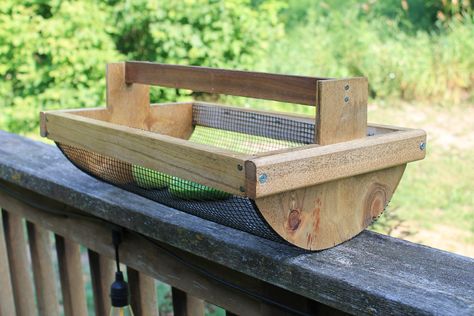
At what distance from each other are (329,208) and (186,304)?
0.45 m

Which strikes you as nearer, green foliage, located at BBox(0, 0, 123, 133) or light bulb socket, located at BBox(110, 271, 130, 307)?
light bulb socket, located at BBox(110, 271, 130, 307)

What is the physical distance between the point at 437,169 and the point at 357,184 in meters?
4.15

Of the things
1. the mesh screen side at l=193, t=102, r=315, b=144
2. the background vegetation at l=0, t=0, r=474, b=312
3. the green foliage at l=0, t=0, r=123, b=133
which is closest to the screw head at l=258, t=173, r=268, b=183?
the mesh screen side at l=193, t=102, r=315, b=144

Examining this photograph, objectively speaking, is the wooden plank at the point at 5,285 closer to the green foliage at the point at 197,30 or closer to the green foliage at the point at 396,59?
the green foliage at the point at 197,30

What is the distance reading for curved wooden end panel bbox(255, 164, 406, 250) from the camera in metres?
0.91

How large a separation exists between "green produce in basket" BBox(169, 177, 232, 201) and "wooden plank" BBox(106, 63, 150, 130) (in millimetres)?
353

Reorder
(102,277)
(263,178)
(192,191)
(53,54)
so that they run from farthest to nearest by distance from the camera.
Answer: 1. (53,54)
2. (102,277)
3. (192,191)
4. (263,178)

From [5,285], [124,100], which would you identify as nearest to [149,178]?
[124,100]

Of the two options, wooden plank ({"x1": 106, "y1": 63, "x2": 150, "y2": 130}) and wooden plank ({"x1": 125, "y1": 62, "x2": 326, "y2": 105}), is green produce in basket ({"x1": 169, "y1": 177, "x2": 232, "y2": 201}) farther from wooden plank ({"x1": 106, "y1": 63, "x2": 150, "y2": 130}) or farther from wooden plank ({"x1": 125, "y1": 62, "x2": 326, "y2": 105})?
wooden plank ({"x1": 106, "y1": 63, "x2": 150, "y2": 130})

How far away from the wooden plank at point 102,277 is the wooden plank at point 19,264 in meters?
0.36

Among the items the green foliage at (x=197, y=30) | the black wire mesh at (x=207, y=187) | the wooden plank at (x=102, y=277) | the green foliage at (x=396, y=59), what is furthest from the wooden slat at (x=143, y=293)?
the green foliage at (x=396, y=59)

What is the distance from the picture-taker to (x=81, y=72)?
543 centimetres

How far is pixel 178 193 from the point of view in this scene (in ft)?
3.64

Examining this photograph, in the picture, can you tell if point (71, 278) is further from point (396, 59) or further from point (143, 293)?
point (396, 59)
